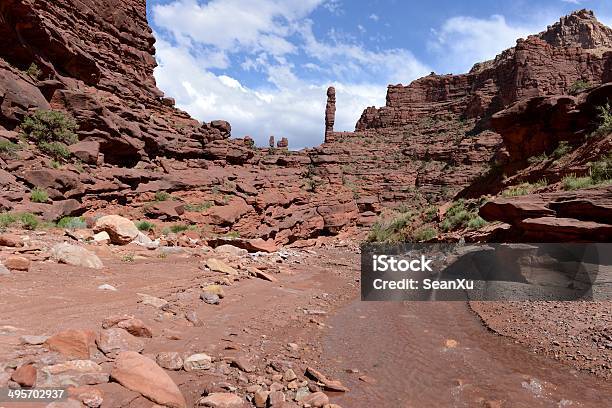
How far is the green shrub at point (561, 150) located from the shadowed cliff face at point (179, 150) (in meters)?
0.66

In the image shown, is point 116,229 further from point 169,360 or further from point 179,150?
point 179,150

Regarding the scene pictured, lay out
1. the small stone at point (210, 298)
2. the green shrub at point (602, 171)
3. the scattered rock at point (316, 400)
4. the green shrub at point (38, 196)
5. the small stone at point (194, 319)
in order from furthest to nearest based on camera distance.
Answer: the green shrub at point (38, 196) < the green shrub at point (602, 171) < the small stone at point (210, 298) < the small stone at point (194, 319) < the scattered rock at point (316, 400)

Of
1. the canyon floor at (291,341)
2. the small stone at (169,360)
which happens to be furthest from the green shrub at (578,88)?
the small stone at (169,360)

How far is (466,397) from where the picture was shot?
16.2 feet

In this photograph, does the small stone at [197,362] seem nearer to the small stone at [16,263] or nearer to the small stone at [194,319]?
the small stone at [194,319]

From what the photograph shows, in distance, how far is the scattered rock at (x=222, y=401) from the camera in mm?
3605

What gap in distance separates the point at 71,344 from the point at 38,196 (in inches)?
539

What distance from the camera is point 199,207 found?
2336 centimetres

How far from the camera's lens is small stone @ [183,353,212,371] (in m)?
4.27

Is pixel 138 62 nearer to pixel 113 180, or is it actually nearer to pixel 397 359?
pixel 113 180

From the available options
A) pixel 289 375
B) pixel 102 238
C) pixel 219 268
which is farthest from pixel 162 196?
pixel 289 375

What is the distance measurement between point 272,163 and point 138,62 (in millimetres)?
18380

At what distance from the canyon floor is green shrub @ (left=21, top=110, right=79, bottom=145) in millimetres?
13202

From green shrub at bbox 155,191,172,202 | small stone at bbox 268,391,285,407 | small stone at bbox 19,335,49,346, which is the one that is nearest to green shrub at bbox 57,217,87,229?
green shrub at bbox 155,191,172,202
